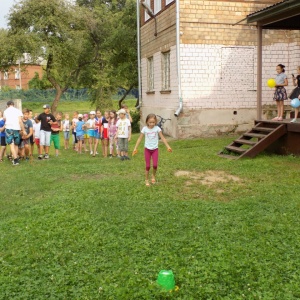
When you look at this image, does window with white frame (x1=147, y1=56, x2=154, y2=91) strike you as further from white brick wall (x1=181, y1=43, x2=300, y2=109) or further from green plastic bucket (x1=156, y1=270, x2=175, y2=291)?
green plastic bucket (x1=156, y1=270, x2=175, y2=291)

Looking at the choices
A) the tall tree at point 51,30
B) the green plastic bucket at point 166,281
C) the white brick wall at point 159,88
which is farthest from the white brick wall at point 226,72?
the tall tree at point 51,30

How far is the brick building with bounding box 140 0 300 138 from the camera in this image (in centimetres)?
1619

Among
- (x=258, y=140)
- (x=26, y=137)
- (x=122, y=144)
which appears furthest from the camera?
(x=26, y=137)

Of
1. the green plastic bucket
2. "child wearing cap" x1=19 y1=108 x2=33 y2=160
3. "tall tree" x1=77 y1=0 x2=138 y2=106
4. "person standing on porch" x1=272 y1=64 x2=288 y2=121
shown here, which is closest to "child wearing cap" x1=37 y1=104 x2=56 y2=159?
"child wearing cap" x1=19 y1=108 x2=33 y2=160

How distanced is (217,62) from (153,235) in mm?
11825

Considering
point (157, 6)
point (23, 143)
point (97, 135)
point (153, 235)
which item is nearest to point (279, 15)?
point (97, 135)

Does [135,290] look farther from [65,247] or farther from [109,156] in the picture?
[109,156]

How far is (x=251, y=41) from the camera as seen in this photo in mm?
16703

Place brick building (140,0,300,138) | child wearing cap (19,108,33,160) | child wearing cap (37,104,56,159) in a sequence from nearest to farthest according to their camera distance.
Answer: child wearing cap (19,108,33,160)
child wearing cap (37,104,56,159)
brick building (140,0,300,138)

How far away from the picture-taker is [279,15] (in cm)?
1209

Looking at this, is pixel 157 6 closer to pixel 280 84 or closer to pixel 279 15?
pixel 279 15

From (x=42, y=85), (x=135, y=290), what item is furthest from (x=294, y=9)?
(x=42, y=85)

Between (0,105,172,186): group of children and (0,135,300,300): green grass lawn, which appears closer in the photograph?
(0,135,300,300): green grass lawn

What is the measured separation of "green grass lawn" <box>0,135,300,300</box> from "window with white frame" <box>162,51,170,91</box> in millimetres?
8753
